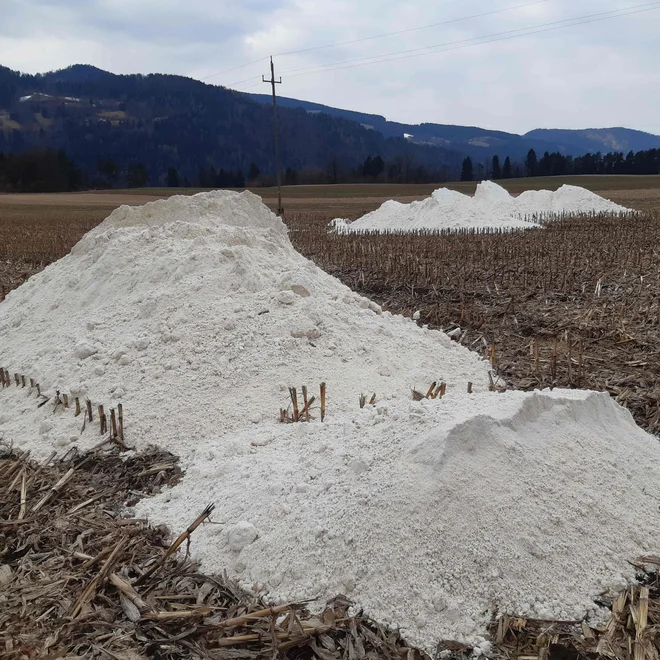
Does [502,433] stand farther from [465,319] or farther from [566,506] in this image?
[465,319]

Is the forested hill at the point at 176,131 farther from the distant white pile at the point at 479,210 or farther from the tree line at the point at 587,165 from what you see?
the distant white pile at the point at 479,210

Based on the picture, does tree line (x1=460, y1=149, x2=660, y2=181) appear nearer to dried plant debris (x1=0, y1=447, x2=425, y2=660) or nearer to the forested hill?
the forested hill

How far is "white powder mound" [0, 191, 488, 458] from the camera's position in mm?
4859

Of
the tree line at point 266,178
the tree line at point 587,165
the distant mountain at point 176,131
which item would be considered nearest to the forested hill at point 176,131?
the distant mountain at point 176,131

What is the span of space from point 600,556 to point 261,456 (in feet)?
6.35

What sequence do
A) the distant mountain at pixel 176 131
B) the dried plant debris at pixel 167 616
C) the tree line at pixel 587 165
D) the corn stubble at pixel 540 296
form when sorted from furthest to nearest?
the distant mountain at pixel 176 131, the tree line at pixel 587 165, the corn stubble at pixel 540 296, the dried plant debris at pixel 167 616

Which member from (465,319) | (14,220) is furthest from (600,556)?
(14,220)

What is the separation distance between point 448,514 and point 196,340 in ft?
10.5

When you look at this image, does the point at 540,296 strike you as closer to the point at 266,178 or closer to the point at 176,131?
the point at 266,178

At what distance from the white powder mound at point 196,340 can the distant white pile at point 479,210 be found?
14.3 meters

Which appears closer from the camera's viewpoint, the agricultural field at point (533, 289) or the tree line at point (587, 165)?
the agricultural field at point (533, 289)

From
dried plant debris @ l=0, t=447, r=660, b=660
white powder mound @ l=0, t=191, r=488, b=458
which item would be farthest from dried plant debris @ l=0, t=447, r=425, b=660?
white powder mound @ l=0, t=191, r=488, b=458

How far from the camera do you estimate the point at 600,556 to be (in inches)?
115

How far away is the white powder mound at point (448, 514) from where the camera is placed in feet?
8.99
